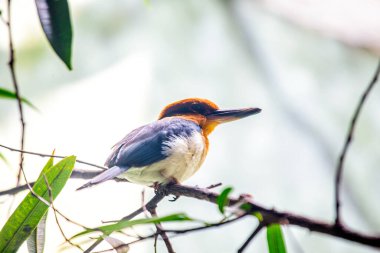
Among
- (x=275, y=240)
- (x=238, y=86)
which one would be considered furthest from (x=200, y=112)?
(x=238, y=86)

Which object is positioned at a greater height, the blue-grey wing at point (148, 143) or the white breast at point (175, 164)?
the blue-grey wing at point (148, 143)

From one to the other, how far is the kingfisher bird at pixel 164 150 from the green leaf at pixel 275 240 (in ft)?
2.13

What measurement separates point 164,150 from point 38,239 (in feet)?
2.31

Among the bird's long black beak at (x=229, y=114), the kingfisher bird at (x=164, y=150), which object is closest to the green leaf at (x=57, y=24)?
the kingfisher bird at (x=164, y=150)

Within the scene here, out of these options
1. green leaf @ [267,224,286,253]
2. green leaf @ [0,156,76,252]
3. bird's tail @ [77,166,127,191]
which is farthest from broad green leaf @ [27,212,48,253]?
green leaf @ [267,224,286,253]

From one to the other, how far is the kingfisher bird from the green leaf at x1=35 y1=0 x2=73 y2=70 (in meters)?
0.49

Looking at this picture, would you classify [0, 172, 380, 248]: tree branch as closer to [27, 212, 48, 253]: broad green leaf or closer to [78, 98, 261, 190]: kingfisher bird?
[27, 212, 48, 253]: broad green leaf

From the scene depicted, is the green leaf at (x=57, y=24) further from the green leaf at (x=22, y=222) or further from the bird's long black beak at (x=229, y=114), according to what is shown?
the bird's long black beak at (x=229, y=114)

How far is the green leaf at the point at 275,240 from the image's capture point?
0.94 metres

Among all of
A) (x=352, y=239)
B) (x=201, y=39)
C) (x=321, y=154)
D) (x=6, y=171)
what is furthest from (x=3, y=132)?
(x=352, y=239)

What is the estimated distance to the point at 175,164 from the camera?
178 cm

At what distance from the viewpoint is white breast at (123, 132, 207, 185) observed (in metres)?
1.74

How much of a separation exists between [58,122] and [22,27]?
84cm

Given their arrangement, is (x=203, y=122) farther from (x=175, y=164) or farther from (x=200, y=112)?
(x=175, y=164)
